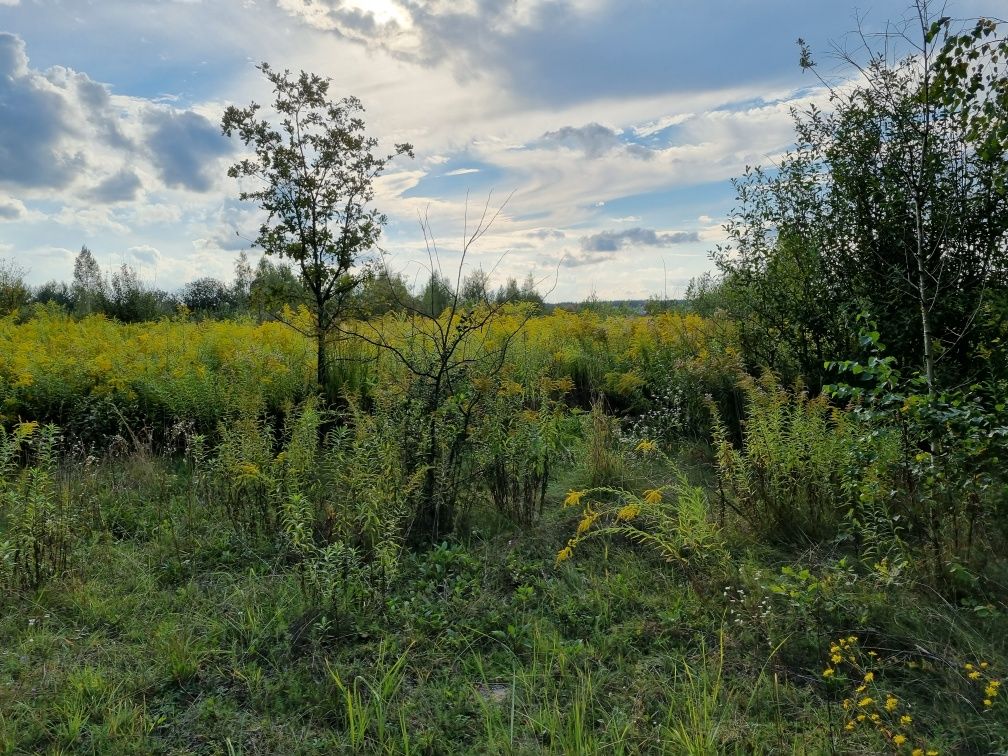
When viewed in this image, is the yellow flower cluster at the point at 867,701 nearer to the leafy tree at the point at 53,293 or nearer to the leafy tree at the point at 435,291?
the leafy tree at the point at 435,291

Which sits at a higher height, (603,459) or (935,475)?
(935,475)

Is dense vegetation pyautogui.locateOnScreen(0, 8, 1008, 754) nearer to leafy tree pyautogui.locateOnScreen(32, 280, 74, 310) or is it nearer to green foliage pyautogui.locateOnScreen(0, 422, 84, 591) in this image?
green foliage pyautogui.locateOnScreen(0, 422, 84, 591)

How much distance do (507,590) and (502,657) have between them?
0.65 metres

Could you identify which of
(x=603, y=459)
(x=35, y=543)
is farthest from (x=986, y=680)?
(x=35, y=543)

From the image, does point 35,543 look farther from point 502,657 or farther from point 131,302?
point 131,302

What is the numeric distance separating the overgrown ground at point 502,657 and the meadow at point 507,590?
14 mm

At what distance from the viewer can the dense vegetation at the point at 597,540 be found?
2.75 m

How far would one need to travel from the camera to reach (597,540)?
14.4 ft

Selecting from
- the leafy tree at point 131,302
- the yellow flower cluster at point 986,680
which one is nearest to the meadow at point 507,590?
the yellow flower cluster at point 986,680

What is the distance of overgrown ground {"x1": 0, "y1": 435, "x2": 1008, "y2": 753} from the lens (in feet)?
8.59

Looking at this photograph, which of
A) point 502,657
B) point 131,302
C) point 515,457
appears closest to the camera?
point 502,657

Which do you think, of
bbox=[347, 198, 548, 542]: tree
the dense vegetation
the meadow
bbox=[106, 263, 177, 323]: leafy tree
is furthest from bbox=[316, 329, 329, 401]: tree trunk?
bbox=[106, 263, 177, 323]: leafy tree

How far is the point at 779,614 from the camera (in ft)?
11.0

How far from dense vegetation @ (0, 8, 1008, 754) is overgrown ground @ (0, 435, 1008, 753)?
2cm
